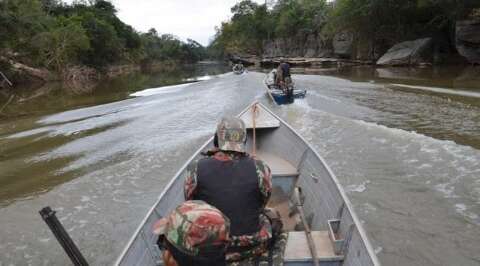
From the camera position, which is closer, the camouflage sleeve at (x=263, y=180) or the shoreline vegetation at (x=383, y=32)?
the camouflage sleeve at (x=263, y=180)

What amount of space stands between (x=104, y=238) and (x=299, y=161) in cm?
302

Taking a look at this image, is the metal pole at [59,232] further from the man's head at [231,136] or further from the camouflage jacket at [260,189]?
the man's head at [231,136]

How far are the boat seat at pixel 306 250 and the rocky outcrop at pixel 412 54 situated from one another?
31061 mm

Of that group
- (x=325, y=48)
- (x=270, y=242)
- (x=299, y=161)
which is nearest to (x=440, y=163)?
(x=299, y=161)

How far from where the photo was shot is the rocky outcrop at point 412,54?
104ft

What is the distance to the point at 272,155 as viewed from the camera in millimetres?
7023

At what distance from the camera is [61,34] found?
126 ft

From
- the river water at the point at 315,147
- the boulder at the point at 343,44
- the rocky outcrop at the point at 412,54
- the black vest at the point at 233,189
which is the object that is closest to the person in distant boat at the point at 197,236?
the black vest at the point at 233,189

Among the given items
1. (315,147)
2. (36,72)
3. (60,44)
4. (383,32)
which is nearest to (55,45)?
(60,44)

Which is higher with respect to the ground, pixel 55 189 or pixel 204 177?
pixel 204 177

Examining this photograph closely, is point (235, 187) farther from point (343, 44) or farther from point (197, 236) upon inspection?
point (343, 44)

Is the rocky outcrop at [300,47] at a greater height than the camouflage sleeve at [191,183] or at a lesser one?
greater

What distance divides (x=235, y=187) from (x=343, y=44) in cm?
4818

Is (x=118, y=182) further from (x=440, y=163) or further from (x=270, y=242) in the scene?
(x=440, y=163)
